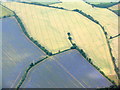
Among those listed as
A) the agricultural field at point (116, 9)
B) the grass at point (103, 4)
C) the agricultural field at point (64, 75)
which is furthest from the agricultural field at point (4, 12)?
the agricultural field at point (116, 9)

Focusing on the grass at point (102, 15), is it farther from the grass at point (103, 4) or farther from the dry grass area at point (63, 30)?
the dry grass area at point (63, 30)

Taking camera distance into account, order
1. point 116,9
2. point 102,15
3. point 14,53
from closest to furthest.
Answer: point 14,53, point 102,15, point 116,9

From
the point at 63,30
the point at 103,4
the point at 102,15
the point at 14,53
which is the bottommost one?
the point at 14,53

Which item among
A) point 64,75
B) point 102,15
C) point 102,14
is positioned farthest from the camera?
point 102,14

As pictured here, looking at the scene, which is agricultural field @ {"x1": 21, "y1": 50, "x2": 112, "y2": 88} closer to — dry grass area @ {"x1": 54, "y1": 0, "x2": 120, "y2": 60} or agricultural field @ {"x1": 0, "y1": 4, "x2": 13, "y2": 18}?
dry grass area @ {"x1": 54, "y1": 0, "x2": 120, "y2": 60}

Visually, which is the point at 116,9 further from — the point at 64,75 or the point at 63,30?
the point at 64,75

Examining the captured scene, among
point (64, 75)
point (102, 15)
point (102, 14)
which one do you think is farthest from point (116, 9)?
point (64, 75)
